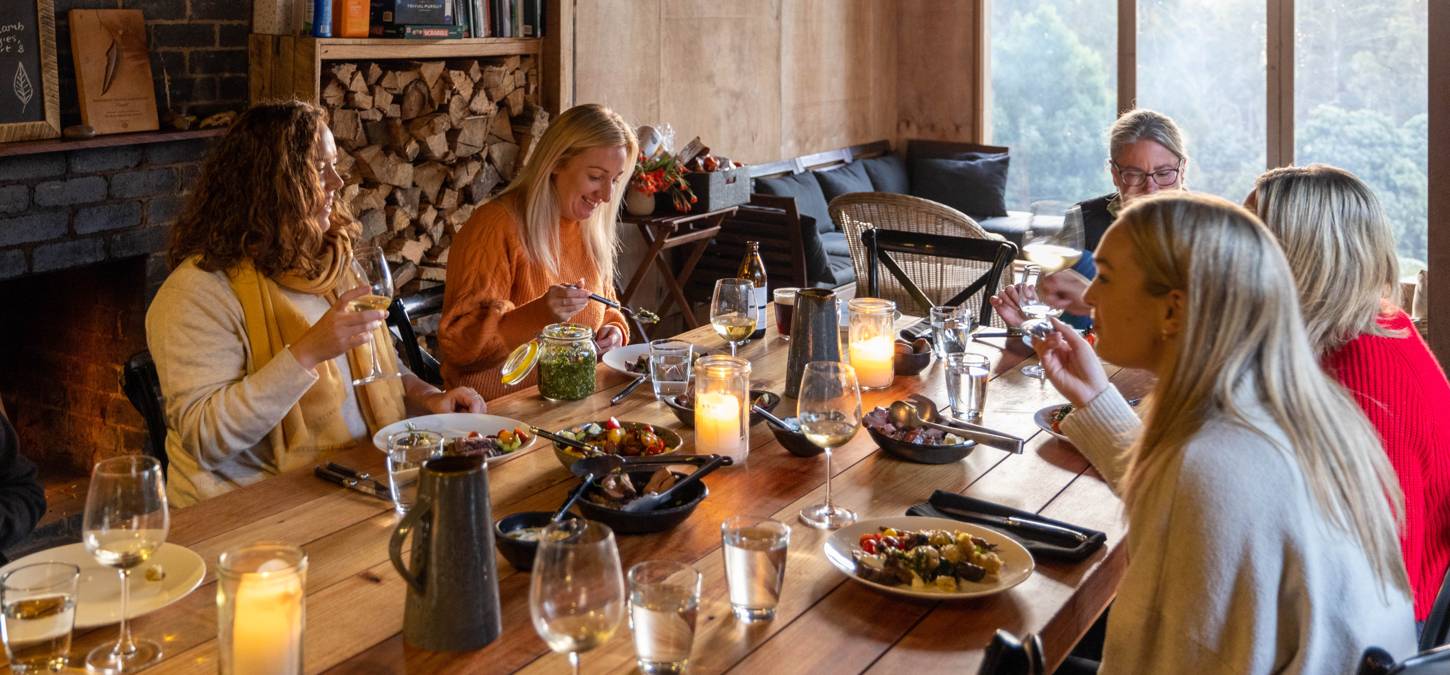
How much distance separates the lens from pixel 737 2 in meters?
6.12

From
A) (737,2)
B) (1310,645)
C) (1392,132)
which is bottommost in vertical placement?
(1310,645)

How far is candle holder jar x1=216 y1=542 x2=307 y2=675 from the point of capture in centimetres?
132

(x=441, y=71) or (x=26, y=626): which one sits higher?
(x=441, y=71)

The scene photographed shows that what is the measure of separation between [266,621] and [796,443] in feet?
3.41

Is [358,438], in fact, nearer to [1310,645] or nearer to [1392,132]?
[1310,645]

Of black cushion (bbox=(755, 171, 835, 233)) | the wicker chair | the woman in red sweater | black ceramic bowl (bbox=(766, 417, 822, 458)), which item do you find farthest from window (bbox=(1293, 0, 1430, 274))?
black ceramic bowl (bbox=(766, 417, 822, 458))

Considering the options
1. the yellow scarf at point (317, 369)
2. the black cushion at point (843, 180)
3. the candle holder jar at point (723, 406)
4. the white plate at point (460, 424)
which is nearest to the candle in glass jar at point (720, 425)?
the candle holder jar at point (723, 406)

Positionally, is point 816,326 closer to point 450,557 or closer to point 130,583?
point 450,557

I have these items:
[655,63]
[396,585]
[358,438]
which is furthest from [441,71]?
[396,585]

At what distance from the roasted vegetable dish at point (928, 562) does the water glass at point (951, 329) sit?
2.98 ft

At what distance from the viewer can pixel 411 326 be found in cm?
310

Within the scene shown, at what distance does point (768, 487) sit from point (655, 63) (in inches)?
151

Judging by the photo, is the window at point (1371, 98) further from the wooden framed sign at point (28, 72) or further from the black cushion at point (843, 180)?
the wooden framed sign at point (28, 72)

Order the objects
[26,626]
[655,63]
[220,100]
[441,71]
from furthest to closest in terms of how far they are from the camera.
→ [655,63] → [441,71] → [220,100] → [26,626]
